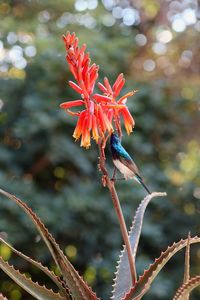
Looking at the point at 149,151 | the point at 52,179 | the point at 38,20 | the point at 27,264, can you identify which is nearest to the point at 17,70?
the point at 38,20

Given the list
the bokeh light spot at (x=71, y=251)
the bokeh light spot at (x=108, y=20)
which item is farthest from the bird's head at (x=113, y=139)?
the bokeh light spot at (x=108, y=20)

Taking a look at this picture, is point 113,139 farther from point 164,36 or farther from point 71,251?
point 164,36

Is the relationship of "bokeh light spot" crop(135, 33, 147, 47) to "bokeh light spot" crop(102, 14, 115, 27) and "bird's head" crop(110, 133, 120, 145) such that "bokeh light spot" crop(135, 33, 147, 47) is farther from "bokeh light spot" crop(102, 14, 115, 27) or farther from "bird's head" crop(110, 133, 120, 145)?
"bird's head" crop(110, 133, 120, 145)

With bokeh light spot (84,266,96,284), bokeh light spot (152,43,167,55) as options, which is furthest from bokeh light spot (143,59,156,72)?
bokeh light spot (84,266,96,284)

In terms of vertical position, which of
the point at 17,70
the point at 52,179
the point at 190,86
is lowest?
the point at 52,179

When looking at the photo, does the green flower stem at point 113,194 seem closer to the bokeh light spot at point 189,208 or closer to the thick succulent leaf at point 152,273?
the thick succulent leaf at point 152,273

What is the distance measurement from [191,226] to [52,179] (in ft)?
2.55

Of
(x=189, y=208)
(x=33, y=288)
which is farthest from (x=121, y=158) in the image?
(x=189, y=208)

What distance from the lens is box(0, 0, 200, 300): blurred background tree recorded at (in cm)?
291

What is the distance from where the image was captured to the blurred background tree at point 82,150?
2.91m

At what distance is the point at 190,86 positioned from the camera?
363cm

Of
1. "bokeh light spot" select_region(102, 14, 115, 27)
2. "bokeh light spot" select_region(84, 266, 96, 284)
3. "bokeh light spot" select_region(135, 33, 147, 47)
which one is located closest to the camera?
"bokeh light spot" select_region(84, 266, 96, 284)

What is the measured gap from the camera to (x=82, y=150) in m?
3.13

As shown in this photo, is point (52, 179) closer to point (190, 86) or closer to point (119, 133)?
point (190, 86)
